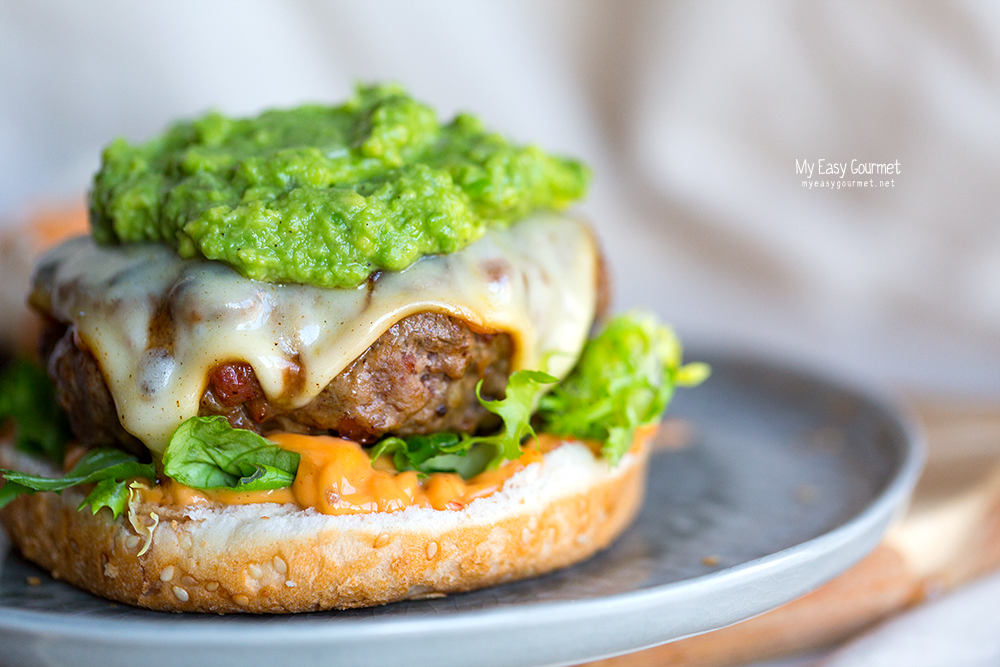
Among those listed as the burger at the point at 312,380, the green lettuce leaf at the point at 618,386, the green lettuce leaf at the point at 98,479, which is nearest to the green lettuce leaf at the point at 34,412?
the burger at the point at 312,380

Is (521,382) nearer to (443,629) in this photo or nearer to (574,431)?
(574,431)

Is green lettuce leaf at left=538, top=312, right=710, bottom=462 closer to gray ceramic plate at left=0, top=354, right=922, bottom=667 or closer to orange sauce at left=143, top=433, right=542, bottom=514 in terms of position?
gray ceramic plate at left=0, top=354, right=922, bottom=667

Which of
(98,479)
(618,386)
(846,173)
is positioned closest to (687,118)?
(846,173)

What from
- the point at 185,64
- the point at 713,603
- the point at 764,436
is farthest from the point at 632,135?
the point at 713,603

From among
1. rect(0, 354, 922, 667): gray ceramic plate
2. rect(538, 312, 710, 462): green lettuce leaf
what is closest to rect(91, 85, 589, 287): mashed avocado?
rect(538, 312, 710, 462): green lettuce leaf

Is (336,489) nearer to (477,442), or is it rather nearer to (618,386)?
(477,442)

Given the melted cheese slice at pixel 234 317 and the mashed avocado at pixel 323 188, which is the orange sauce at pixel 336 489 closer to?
the melted cheese slice at pixel 234 317
